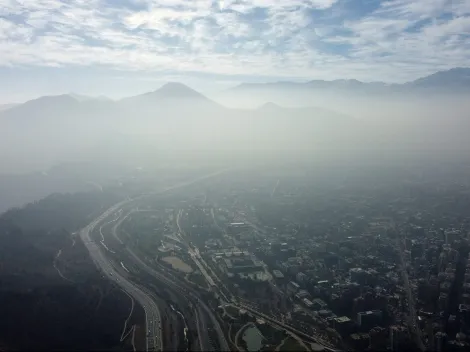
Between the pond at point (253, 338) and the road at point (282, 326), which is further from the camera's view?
the road at point (282, 326)

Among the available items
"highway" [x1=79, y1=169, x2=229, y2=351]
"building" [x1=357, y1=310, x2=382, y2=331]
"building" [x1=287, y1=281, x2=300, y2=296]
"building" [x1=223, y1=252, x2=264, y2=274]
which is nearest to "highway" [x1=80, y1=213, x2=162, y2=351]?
"highway" [x1=79, y1=169, x2=229, y2=351]

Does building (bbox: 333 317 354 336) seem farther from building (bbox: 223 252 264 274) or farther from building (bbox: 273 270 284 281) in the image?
building (bbox: 223 252 264 274)

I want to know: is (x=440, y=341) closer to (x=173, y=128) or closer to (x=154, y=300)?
(x=154, y=300)

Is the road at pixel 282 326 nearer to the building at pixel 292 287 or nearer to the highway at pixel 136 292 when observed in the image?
the building at pixel 292 287

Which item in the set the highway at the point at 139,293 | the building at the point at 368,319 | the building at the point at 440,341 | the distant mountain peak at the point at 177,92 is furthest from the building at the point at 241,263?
the distant mountain peak at the point at 177,92

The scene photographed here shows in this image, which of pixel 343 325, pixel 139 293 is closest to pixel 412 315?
pixel 343 325

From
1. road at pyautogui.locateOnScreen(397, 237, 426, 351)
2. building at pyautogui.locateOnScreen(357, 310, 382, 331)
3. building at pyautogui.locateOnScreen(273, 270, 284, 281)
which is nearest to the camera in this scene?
road at pyautogui.locateOnScreen(397, 237, 426, 351)

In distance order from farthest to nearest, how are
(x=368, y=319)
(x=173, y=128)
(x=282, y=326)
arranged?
(x=173, y=128), (x=368, y=319), (x=282, y=326)

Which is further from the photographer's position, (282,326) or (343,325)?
(343,325)
